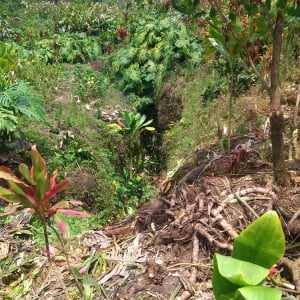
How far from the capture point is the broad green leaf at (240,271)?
1127 millimetres

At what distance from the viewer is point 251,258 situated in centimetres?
124

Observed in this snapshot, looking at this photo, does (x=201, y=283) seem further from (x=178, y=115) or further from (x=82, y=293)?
(x=178, y=115)

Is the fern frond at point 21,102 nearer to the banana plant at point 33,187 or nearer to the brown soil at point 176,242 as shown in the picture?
the brown soil at point 176,242

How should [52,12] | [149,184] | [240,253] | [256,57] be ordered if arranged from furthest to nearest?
[52,12]
[149,184]
[256,57]
[240,253]

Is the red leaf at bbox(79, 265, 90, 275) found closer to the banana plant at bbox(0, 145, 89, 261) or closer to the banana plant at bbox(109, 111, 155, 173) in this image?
the banana plant at bbox(0, 145, 89, 261)

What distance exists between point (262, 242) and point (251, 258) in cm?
5

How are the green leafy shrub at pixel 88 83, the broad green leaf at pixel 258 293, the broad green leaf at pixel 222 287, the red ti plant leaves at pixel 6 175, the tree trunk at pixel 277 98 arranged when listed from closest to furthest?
the broad green leaf at pixel 258 293, the broad green leaf at pixel 222 287, the red ti plant leaves at pixel 6 175, the tree trunk at pixel 277 98, the green leafy shrub at pixel 88 83

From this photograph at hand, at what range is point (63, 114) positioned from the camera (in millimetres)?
6410

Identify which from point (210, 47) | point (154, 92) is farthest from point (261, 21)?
point (154, 92)

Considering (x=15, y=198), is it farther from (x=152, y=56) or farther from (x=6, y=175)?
(x=152, y=56)

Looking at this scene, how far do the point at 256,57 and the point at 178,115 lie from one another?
6.15 ft

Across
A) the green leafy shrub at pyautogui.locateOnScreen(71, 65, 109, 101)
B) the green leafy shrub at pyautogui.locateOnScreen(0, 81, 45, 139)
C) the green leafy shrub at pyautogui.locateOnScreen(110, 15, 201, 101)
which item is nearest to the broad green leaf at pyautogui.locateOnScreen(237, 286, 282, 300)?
the green leafy shrub at pyautogui.locateOnScreen(0, 81, 45, 139)

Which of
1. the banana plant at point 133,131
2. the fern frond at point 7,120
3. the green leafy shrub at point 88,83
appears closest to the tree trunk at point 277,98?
the fern frond at point 7,120

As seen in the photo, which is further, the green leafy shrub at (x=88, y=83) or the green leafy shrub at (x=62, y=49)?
the green leafy shrub at (x=62, y=49)
